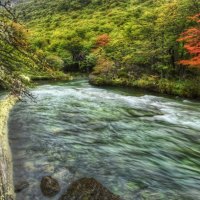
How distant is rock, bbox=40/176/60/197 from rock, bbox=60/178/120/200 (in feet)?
0.90

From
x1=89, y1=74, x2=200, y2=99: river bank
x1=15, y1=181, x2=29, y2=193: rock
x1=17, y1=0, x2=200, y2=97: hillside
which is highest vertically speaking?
x1=17, y1=0, x2=200, y2=97: hillside

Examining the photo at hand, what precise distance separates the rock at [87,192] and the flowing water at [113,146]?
228 millimetres

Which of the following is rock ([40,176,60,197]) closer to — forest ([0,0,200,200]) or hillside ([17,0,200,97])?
forest ([0,0,200,200])

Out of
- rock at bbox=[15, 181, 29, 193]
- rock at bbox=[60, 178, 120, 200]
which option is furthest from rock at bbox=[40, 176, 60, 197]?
rock at bbox=[15, 181, 29, 193]

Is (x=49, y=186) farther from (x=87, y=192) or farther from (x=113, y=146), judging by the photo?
(x=113, y=146)

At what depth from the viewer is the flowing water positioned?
8477mm

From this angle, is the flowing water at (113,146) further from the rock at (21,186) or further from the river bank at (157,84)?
the river bank at (157,84)

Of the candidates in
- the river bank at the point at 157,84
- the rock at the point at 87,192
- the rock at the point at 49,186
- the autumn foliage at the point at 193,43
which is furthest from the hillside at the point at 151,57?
the rock at the point at 87,192

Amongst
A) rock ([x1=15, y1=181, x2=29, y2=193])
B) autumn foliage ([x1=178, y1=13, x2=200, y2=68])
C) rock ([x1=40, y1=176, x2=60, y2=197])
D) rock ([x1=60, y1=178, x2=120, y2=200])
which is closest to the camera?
rock ([x1=60, y1=178, x2=120, y2=200])

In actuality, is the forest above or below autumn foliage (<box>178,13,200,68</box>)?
below

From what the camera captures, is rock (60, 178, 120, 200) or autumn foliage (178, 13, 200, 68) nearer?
rock (60, 178, 120, 200)

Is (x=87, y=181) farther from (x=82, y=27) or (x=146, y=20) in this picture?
(x=82, y=27)

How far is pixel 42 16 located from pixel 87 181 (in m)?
87.1

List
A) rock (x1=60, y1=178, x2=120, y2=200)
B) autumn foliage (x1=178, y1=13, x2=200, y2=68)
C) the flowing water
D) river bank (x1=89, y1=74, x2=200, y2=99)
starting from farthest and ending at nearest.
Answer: river bank (x1=89, y1=74, x2=200, y2=99)
autumn foliage (x1=178, y1=13, x2=200, y2=68)
the flowing water
rock (x1=60, y1=178, x2=120, y2=200)
